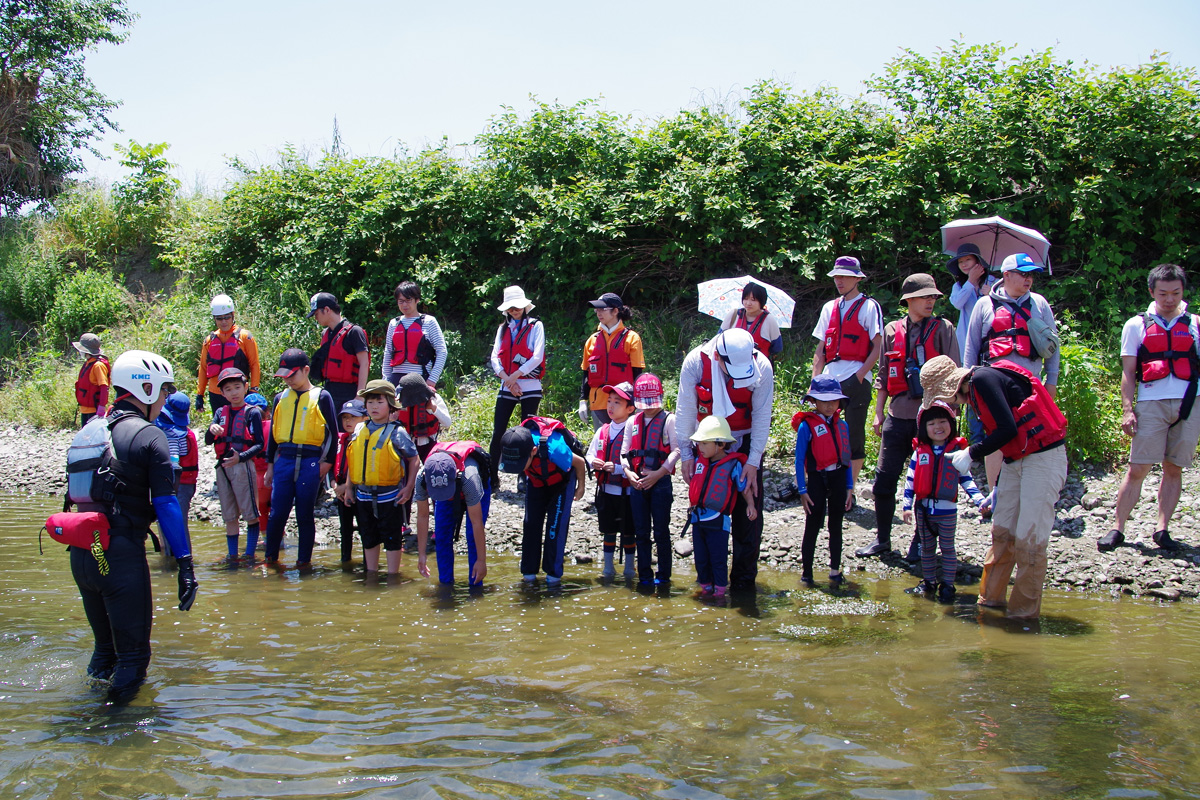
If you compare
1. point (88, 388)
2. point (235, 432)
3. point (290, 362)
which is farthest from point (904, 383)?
point (88, 388)

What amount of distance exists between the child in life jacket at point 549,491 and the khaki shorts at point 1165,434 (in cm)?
445

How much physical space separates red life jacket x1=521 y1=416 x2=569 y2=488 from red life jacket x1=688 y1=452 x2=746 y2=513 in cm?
110

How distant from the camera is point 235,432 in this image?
768 centimetres

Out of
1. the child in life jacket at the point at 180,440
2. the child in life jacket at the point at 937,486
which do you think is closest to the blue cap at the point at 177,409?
the child in life jacket at the point at 180,440

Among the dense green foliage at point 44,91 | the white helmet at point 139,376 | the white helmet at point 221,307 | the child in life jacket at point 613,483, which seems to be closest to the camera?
the white helmet at point 139,376

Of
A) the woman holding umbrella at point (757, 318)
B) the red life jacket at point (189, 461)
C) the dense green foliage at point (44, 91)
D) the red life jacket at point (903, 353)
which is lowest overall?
the red life jacket at point (189, 461)

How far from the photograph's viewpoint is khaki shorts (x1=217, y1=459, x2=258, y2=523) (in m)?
7.74

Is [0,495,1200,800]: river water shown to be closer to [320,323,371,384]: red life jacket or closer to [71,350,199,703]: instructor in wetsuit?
[71,350,199,703]: instructor in wetsuit

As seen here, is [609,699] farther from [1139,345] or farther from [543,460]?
[1139,345]

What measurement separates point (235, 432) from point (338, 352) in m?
1.27

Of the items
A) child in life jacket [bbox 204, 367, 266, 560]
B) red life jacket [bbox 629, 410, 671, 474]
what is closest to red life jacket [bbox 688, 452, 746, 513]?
red life jacket [bbox 629, 410, 671, 474]

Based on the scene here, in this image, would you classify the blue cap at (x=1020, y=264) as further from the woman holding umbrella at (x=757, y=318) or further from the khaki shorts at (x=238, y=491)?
the khaki shorts at (x=238, y=491)

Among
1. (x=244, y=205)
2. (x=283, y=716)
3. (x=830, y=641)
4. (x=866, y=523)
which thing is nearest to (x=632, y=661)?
(x=830, y=641)

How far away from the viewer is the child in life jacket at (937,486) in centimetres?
602
